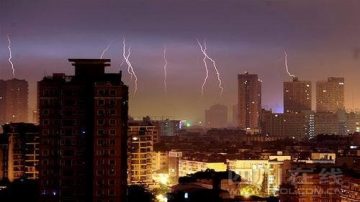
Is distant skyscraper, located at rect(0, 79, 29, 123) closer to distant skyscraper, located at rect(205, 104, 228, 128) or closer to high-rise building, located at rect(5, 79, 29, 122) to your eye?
high-rise building, located at rect(5, 79, 29, 122)

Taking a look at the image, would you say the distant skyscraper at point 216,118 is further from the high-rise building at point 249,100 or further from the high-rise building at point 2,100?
the high-rise building at point 2,100

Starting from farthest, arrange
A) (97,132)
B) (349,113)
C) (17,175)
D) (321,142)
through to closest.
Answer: (349,113) < (321,142) < (17,175) < (97,132)

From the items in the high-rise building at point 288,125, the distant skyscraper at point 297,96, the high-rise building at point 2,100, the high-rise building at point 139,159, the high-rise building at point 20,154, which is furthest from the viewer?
the distant skyscraper at point 297,96

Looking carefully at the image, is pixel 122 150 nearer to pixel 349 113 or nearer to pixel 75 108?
pixel 75 108

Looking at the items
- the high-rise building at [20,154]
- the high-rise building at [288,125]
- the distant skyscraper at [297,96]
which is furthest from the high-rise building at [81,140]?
the distant skyscraper at [297,96]

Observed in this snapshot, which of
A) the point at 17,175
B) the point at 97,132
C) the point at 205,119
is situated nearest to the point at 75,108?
the point at 97,132

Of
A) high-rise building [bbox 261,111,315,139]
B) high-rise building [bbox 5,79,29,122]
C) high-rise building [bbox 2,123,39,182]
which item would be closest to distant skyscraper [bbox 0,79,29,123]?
high-rise building [bbox 5,79,29,122]
